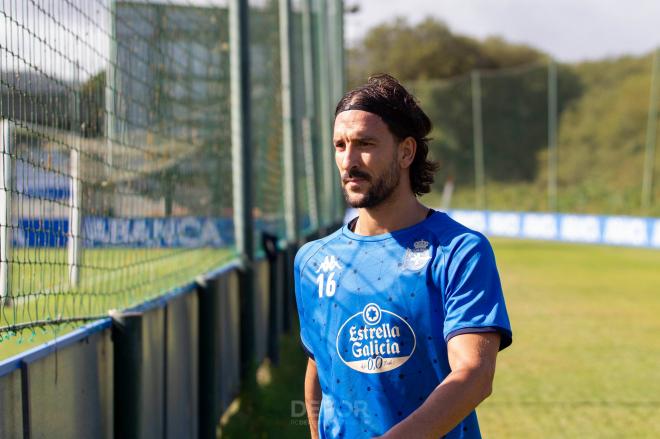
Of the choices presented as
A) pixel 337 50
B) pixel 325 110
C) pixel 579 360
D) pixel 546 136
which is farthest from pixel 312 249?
pixel 546 136

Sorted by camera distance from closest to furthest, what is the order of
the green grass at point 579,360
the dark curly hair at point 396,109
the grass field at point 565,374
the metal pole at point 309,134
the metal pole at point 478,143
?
the dark curly hair at point 396,109
the grass field at point 565,374
the green grass at point 579,360
the metal pole at point 309,134
the metal pole at point 478,143

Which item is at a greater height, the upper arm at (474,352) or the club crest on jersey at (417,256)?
the club crest on jersey at (417,256)

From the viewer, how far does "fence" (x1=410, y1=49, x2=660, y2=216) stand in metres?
47.2

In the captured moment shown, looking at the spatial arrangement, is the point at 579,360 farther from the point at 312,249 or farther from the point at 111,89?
the point at 312,249

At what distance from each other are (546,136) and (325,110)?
1194 inches

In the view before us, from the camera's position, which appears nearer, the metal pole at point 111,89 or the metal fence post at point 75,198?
the metal fence post at point 75,198

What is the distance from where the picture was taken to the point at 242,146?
29.3ft

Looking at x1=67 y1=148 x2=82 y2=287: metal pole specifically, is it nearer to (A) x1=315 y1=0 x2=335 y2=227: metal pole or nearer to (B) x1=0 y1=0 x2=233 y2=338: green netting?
(B) x1=0 y1=0 x2=233 y2=338: green netting

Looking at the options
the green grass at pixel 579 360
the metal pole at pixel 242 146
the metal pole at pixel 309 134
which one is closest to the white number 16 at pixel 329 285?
the green grass at pixel 579 360

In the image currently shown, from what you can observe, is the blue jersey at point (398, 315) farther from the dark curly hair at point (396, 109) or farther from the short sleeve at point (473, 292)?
the dark curly hair at point (396, 109)

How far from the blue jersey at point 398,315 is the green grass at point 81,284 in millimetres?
1081

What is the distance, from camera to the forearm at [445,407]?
112 inches

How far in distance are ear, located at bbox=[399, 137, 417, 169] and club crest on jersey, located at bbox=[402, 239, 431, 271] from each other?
25 centimetres

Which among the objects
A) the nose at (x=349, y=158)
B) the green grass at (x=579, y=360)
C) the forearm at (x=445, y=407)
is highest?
the nose at (x=349, y=158)
